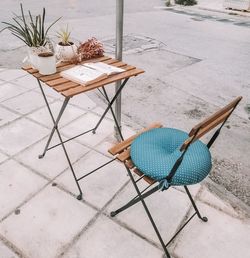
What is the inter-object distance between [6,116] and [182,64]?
420 cm

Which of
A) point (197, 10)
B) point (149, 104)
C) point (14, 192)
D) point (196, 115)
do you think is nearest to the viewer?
point (14, 192)

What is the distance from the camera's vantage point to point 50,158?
11.0ft

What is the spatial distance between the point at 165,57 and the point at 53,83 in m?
5.02

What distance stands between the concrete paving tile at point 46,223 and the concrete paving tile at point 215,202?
1153mm

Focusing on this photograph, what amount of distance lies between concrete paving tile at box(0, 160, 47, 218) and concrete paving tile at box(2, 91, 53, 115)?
4.29 feet

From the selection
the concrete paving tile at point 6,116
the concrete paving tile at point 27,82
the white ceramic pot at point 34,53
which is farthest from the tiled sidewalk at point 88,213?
the concrete paving tile at point 27,82

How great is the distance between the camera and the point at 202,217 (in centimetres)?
265

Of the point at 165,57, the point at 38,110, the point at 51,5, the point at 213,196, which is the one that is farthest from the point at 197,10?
the point at 213,196

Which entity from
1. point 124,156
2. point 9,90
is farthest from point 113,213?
point 9,90

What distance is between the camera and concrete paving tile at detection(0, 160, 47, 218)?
275 cm

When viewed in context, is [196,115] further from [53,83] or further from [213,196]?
[53,83]

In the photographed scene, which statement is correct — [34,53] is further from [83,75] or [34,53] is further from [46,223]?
[46,223]

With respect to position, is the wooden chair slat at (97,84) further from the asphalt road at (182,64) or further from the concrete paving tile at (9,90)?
the concrete paving tile at (9,90)

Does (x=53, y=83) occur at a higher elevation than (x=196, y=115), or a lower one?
higher
